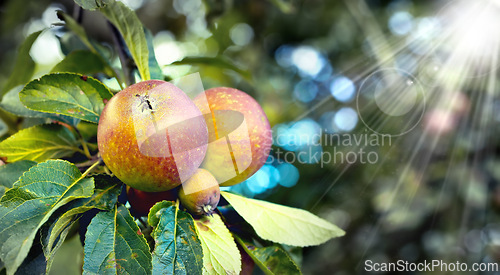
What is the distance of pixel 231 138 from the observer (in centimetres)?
70

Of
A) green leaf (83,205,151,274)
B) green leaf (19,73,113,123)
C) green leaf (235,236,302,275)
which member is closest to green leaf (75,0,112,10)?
green leaf (19,73,113,123)

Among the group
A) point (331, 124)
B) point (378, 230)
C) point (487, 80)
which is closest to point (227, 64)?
point (331, 124)

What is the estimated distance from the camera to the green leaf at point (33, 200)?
0.51 m

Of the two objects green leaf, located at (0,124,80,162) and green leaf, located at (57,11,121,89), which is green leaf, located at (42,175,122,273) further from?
green leaf, located at (57,11,121,89)

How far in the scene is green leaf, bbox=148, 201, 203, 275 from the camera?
0.56 m

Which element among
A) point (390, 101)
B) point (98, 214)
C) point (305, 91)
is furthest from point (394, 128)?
point (98, 214)

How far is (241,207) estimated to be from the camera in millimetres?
696

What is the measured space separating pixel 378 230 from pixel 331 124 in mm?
669

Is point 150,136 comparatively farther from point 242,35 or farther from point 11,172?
point 242,35

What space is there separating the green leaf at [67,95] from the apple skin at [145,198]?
0.15 metres

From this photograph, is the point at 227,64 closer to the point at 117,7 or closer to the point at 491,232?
the point at 117,7

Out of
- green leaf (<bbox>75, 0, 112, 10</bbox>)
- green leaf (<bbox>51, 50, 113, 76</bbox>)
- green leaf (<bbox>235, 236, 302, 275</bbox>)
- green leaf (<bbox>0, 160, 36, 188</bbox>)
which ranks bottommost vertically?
green leaf (<bbox>235, 236, 302, 275</bbox>)

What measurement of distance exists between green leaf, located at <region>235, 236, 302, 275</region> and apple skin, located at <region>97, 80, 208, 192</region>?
0.20m

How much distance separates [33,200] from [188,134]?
9.3 inches
